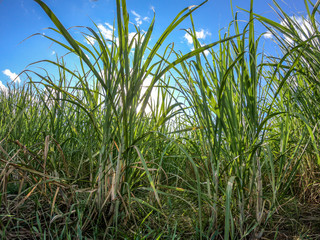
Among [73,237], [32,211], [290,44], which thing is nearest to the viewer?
[73,237]

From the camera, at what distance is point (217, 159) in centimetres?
86

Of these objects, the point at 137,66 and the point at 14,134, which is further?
the point at 14,134

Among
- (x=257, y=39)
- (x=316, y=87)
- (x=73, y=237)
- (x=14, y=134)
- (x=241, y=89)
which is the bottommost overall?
(x=73, y=237)

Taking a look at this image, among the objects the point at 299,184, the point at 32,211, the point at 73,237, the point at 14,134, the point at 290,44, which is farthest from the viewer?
the point at 14,134

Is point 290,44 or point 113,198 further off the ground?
point 290,44

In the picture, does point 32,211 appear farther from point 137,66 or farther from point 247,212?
point 247,212

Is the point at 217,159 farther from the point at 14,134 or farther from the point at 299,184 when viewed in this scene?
the point at 14,134

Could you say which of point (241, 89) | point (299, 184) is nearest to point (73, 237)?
point (241, 89)

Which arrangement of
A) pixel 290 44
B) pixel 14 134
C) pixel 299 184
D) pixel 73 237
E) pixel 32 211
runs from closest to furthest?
pixel 73 237 < pixel 32 211 < pixel 290 44 < pixel 299 184 < pixel 14 134

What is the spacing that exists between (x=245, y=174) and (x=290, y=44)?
71 cm

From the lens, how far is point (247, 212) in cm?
89

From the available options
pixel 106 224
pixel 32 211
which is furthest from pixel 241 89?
pixel 32 211

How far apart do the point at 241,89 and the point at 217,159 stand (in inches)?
11.1

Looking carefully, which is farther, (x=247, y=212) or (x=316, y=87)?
(x=316, y=87)
